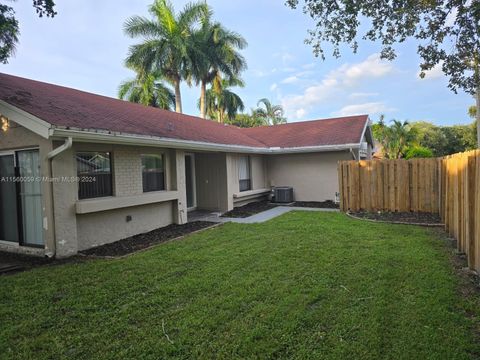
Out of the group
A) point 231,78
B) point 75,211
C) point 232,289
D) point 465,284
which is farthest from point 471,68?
point 231,78

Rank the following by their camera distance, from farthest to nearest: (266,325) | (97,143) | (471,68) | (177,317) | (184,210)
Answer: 1. (184,210)
2. (97,143)
3. (471,68)
4. (177,317)
5. (266,325)

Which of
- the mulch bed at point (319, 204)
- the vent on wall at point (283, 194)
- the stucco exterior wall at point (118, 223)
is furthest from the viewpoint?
the vent on wall at point (283, 194)

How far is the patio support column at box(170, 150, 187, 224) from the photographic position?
978 cm

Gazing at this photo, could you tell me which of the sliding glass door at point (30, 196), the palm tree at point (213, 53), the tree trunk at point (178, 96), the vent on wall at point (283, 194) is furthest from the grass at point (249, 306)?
the palm tree at point (213, 53)

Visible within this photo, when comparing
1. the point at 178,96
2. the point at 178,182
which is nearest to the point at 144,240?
the point at 178,182

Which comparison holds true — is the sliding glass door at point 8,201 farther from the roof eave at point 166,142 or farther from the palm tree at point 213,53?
the palm tree at point 213,53

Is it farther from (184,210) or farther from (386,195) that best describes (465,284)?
(184,210)

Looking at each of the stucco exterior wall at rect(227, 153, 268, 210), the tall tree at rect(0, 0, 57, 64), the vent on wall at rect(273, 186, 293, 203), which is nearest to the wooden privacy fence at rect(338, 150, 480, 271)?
the vent on wall at rect(273, 186, 293, 203)

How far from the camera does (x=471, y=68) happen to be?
6504mm

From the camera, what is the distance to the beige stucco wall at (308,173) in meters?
14.5

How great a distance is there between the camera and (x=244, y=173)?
46.6 ft

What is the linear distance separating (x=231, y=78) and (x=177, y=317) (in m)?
26.0

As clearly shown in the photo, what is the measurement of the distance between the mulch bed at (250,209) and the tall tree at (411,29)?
22.1 feet

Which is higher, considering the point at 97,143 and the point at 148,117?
the point at 148,117
